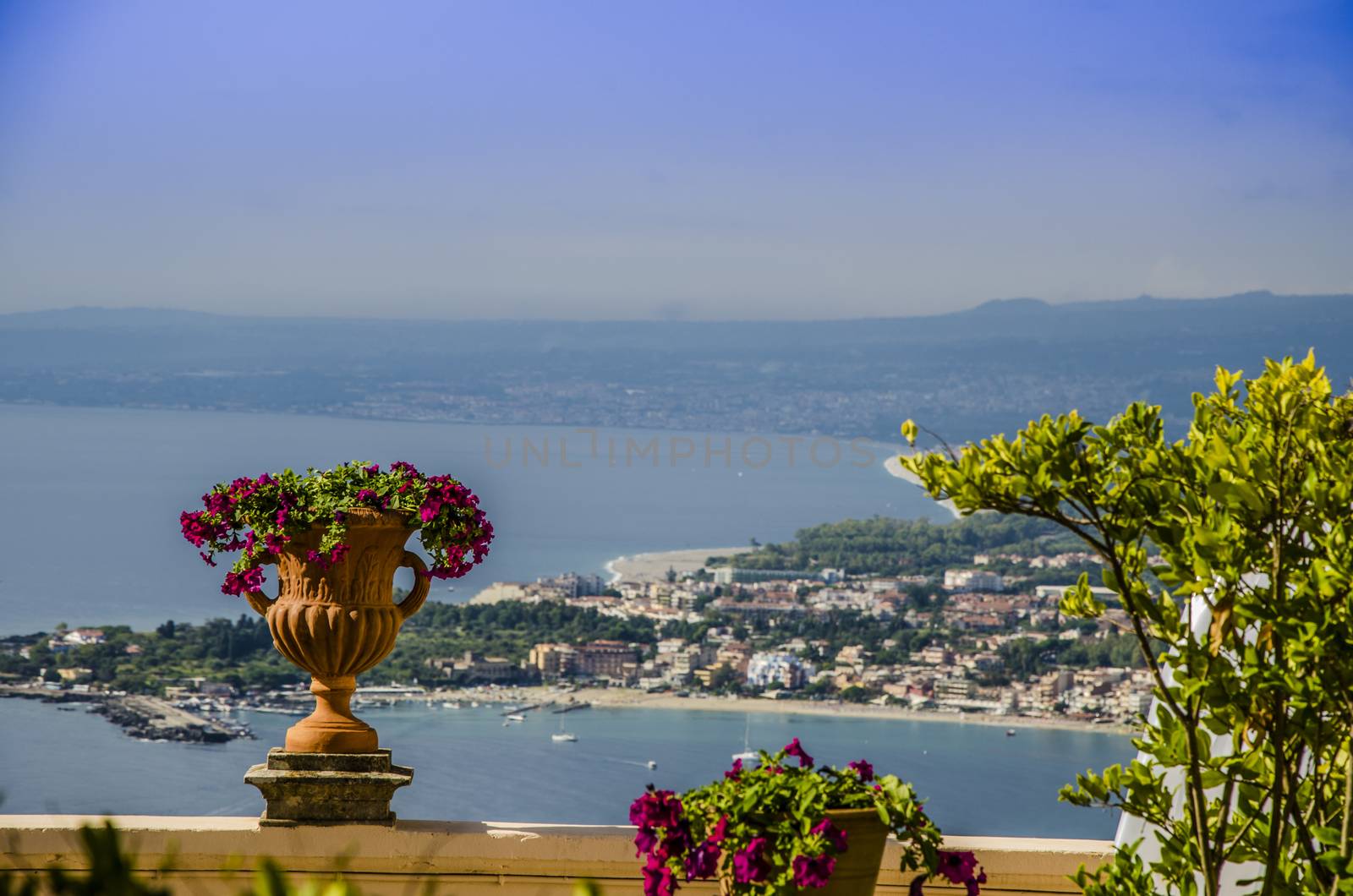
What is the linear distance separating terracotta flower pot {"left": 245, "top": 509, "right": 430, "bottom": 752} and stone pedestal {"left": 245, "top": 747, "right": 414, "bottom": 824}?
0.04 m

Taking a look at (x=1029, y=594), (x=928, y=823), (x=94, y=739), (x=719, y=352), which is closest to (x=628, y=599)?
(x=1029, y=594)

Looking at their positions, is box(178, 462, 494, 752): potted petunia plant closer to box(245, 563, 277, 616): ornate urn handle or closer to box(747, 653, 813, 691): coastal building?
box(245, 563, 277, 616): ornate urn handle

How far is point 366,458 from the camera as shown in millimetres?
18906

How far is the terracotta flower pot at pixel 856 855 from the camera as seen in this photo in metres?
2.51

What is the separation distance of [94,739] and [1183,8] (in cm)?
3814

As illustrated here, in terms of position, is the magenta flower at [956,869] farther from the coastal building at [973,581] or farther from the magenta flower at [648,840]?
the coastal building at [973,581]

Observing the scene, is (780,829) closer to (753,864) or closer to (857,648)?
(753,864)

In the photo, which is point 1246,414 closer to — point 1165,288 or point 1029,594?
point 1029,594

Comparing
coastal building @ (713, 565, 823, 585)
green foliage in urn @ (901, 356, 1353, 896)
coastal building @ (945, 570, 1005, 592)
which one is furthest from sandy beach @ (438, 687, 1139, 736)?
green foliage in urn @ (901, 356, 1353, 896)

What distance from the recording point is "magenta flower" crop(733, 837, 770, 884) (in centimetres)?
240

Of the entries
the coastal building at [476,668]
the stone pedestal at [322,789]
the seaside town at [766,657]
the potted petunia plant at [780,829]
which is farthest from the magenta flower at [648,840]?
the coastal building at [476,668]

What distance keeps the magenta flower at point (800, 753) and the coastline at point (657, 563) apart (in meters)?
17.4

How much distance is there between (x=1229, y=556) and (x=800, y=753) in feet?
3.46

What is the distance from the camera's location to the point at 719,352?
29109 millimetres
